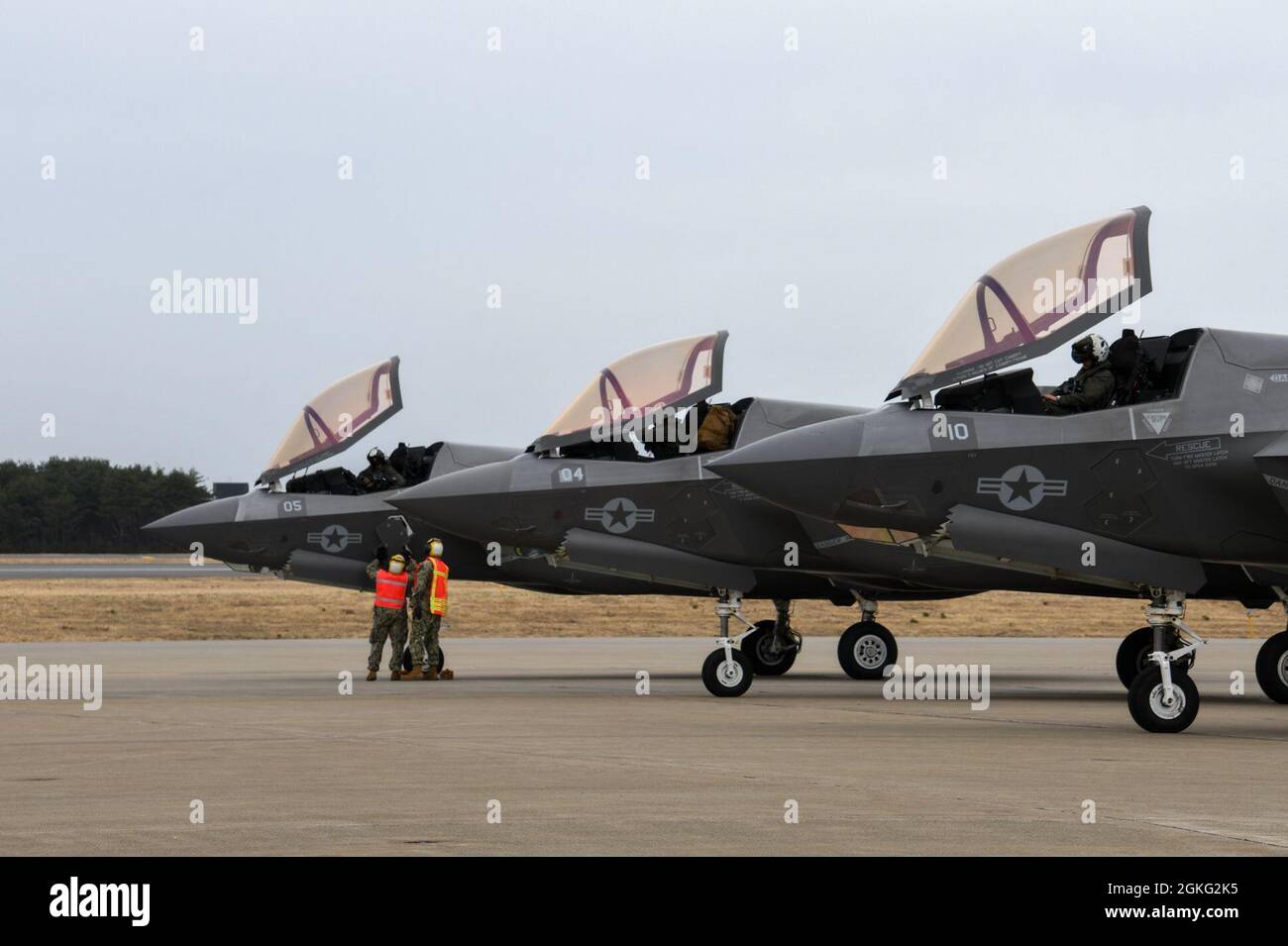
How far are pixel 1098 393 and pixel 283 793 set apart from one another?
26.4 ft

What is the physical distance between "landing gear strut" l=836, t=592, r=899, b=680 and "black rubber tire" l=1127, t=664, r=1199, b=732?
27.7ft

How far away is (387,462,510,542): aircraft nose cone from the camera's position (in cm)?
2073

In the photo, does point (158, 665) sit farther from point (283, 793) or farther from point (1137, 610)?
point (1137, 610)

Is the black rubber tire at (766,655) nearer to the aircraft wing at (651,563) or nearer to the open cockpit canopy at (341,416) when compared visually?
the aircraft wing at (651,563)

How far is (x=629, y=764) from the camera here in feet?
37.6

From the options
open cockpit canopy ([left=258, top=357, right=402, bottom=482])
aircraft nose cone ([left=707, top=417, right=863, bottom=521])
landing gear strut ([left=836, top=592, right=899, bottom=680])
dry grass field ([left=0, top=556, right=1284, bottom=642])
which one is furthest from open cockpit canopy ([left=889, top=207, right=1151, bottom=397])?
dry grass field ([left=0, top=556, right=1284, bottom=642])

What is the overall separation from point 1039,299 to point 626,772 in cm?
607

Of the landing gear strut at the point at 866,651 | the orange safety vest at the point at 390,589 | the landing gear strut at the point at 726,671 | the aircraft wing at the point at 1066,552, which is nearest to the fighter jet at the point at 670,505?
the landing gear strut at the point at 726,671

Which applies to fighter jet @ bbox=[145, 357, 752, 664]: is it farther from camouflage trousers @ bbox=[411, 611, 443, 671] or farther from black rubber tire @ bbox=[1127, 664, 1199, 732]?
black rubber tire @ bbox=[1127, 664, 1199, 732]

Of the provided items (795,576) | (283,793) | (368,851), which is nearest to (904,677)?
(795,576)

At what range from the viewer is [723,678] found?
1831 centimetres

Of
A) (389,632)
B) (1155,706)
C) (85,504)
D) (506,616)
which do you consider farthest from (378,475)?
(85,504)

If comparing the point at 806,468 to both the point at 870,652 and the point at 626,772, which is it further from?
the point at 870,652

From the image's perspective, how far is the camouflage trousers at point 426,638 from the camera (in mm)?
22109
